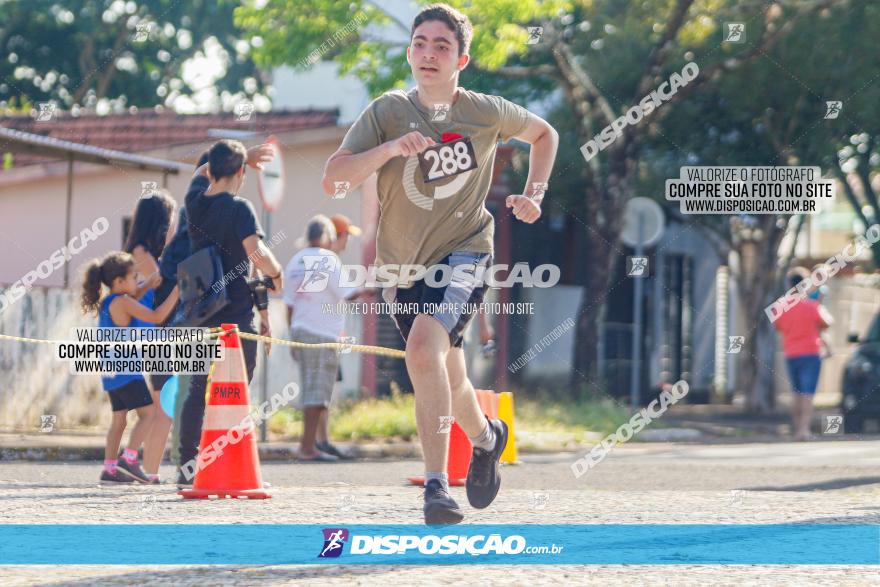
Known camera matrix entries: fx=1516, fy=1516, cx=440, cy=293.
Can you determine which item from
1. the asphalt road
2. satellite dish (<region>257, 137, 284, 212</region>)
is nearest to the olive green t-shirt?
the asphalt road

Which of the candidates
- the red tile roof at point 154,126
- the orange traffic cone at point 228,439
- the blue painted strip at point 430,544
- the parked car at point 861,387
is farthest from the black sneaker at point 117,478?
the red tile roof at point 154,126

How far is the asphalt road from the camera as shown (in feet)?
15.8

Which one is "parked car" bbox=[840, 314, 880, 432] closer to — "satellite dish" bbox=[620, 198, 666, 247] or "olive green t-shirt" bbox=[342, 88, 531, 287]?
"satellite dish" bbox=[620, 198, 666, 247]

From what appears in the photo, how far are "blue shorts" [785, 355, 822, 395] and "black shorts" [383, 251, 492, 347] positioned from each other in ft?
33.8

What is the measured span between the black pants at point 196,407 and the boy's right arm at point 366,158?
Result: 2631 millimetres

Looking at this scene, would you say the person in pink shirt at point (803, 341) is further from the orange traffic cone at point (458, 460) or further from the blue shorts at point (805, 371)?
the orange traffic cone at point (458, 460)

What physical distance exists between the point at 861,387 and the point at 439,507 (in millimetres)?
14030

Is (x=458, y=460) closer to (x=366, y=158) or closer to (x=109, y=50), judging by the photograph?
(x=366, y=158)

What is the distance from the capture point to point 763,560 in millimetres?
5355

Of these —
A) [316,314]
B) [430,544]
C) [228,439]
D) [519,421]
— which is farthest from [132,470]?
[519,421]

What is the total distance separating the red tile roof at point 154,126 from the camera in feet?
73.0

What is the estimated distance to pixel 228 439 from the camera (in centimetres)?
763

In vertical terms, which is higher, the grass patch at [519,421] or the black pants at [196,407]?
the black pants at [196,407]

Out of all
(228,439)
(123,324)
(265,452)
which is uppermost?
(123,324)
